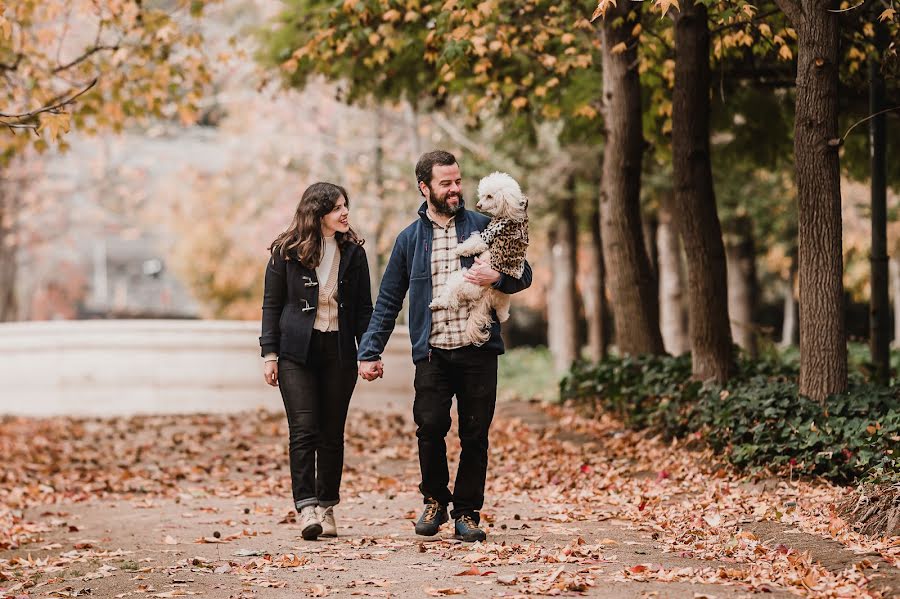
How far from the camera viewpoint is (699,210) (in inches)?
442

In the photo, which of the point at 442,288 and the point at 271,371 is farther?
the point at 271,371

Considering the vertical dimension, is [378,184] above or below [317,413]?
above

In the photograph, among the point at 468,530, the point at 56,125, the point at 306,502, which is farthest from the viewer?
the point at 56,125

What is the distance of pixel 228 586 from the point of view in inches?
249

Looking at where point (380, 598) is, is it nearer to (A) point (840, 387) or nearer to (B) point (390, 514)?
(B) point (390, 514)

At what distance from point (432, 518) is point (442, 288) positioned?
1488 mm

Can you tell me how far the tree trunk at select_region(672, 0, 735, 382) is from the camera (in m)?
11.1

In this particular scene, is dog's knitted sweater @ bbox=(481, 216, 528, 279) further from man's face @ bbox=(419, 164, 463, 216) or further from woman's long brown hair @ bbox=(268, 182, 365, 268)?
woman's long brown hair @ bbox=(268, 182, 365, 268)

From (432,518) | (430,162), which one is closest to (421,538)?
(432,518)

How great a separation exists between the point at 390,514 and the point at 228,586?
280cm

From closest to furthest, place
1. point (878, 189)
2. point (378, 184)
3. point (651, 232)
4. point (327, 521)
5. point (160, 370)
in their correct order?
1. point (327, 521)
2. point (878, 189)
3. point (160, 370)
4. point (378, 184)
5. point (651, 232)

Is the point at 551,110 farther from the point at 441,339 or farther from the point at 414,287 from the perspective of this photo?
the point at 441,339

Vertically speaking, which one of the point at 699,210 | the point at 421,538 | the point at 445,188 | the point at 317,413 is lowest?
the point at 421,538

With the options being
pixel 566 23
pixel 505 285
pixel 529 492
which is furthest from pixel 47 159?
pixel 505 285
